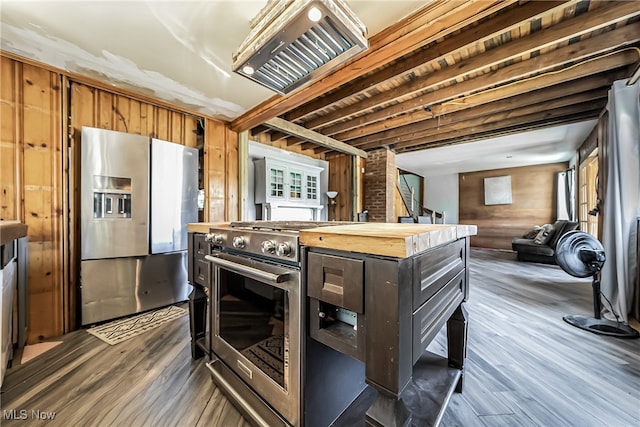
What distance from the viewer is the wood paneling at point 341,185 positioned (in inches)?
218

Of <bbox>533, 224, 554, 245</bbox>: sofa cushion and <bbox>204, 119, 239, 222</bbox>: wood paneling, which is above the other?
<bbox>204, 119, 239, 222</bbox>: wood paneling

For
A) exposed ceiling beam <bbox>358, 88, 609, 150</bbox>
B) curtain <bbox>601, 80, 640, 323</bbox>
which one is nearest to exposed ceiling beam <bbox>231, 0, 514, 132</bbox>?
curtain <bbox>601, 80, 640, 323</bbox>

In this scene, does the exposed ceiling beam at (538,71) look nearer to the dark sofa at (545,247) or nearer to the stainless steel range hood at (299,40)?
the stainless steel range hood at (299,40)

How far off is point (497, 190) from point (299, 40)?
Result: 800 cm

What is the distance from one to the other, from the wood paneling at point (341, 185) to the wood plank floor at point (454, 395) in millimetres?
3584

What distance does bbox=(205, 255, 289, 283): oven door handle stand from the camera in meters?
0.99

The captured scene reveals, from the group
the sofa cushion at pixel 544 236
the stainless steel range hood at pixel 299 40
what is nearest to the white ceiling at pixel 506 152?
the sofa cushion at pixel 544 236

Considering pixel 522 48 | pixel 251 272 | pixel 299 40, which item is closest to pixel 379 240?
pixel 251 272

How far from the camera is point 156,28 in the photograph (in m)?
1.69

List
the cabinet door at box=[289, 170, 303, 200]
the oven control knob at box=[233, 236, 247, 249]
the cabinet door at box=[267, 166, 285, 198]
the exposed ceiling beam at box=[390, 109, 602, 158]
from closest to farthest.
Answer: the oven control knob at box=[233, 236, 247, 249] → the exposed ceiling beam at box=[390, 109, 602, 158] → the cabinet door at box=[267, 166, 285, 198] → the cabinet door at box=[289, 170, 303, 200]

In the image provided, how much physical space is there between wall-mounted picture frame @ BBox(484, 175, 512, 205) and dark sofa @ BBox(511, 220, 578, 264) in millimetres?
2188

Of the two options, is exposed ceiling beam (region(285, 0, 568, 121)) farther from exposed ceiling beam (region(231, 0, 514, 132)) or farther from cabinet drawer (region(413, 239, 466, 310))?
cabinet drawer (region(413, 239, 466, 310))

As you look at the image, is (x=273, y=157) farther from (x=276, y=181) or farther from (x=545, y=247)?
(x=545, y=247)

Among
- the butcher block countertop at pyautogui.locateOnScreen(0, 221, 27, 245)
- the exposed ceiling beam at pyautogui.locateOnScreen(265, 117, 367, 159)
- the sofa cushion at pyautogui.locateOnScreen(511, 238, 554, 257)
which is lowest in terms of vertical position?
the sofa cushion at pyautogui.locateOnScreen(511, 238, 554, 257)
